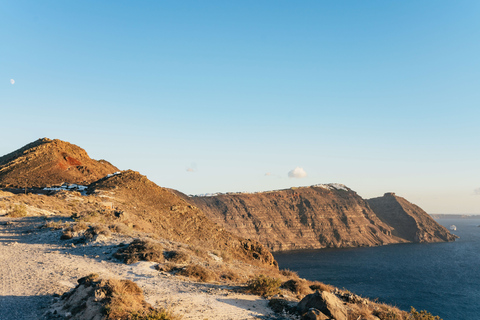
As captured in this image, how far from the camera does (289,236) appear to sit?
134 meters

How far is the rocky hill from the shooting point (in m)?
134

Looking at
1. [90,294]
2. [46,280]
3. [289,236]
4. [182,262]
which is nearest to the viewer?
[90,294]

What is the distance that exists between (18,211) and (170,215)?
2102 centimetres

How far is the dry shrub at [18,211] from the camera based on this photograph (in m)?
26.3

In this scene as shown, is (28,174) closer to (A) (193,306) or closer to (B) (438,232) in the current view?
(A) (193,306)

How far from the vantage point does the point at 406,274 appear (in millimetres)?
76812

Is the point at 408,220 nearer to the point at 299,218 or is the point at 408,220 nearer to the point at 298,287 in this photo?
the point at 299,218

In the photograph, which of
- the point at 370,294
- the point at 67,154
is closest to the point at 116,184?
the point at 67,154

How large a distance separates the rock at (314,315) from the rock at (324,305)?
1.19ft

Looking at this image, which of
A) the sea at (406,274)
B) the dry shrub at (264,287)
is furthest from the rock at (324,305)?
the sea at (406,274)

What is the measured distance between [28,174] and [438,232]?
615 feet

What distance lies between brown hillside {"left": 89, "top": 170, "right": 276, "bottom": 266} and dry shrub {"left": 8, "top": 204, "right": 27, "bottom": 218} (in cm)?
1170

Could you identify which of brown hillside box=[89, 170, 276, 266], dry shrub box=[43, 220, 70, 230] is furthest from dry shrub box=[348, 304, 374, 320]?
brown hillside box=[89, 170, 276, 266]

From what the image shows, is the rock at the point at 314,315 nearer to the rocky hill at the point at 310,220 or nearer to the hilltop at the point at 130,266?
the hilltop at the point at 130,266
